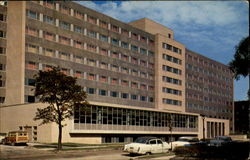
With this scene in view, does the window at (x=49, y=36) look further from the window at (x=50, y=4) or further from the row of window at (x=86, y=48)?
A: the window at (x=50, y=4)

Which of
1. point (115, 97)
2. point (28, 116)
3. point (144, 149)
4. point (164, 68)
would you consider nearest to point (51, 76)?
point (144, 149)

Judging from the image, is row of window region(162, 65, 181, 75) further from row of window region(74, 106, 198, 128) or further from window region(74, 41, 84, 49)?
window region(74, 41, 84, 49)

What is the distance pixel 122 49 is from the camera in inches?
3086

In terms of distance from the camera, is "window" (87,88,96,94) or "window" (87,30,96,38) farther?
"window" (87,30,96,38)

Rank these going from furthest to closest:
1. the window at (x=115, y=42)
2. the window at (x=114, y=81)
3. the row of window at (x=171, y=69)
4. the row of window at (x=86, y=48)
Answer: the row of window at (x=171, y=69), the window at (x=115, y=42), the window at (x=114, y=81), the row of window at (x=86, y=48)

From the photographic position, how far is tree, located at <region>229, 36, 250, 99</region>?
68.9ft

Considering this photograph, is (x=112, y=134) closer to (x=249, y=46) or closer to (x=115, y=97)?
(x=115, y=97)

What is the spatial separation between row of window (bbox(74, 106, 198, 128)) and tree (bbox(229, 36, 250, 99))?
2408cm

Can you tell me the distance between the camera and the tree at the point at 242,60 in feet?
68.9

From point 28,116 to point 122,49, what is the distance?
3189cm

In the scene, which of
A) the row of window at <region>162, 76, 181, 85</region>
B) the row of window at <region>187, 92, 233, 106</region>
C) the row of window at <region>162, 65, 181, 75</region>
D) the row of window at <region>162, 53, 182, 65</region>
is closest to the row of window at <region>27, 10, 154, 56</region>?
the row of window at <region>162, 53, 182, 65</region>

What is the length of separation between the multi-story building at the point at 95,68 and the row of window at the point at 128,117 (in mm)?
151

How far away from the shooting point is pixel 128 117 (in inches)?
2409

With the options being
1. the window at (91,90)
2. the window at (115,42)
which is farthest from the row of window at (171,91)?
the window at (91,90)
